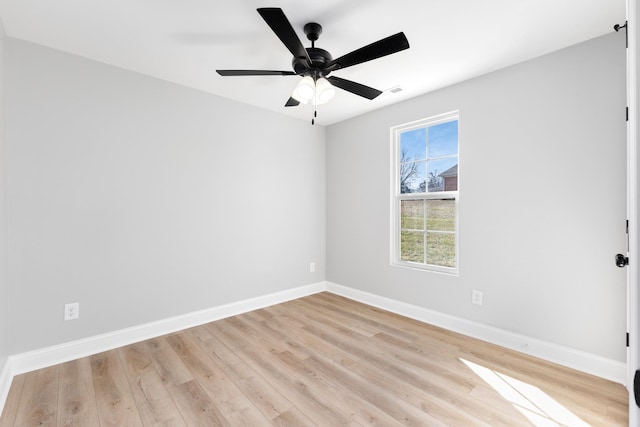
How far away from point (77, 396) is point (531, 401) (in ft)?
9.60

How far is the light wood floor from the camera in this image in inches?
70.2

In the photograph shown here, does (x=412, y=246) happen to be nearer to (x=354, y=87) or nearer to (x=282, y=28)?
(x=354, y=87)

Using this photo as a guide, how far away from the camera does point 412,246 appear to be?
3445mm

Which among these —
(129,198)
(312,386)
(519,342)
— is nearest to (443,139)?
(519,342)

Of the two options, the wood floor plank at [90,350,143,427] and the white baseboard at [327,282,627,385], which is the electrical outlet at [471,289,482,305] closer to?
the white baseboard at [327,282,627,385]

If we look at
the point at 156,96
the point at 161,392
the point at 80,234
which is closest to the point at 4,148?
the point at 80,234

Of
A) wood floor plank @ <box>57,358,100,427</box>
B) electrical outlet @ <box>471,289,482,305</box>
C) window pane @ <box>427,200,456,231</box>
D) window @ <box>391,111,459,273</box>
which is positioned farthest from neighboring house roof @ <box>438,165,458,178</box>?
wood floor plank @ <box>57,358,100,427</box>

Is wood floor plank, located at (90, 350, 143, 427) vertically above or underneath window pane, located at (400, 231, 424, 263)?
underneath

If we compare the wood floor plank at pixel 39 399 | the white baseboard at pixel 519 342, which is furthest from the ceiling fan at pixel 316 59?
the wood floor plank at pixel 39 399

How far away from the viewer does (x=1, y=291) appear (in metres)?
2.01

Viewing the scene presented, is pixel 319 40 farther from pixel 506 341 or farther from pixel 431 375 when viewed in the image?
pixel 506 341

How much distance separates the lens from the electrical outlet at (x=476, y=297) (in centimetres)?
280

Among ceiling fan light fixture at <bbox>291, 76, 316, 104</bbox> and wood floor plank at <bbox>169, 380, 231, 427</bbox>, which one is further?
→ ceiling fan light fixture at <bbox>291, 76, 316, 104</bbox>

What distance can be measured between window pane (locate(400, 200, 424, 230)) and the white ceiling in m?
1.33
